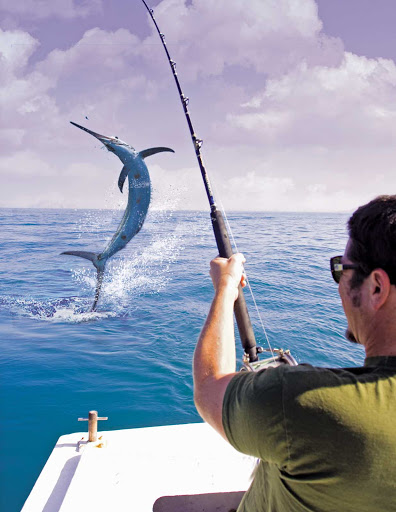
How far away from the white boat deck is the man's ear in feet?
5.70

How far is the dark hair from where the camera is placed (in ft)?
2.97

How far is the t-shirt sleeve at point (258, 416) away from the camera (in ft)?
2.65

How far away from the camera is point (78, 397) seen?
17.2ft

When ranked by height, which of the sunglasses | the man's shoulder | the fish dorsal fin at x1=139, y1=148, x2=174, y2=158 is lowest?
the man's shoulder

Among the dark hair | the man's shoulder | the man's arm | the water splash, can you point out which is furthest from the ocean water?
the man's shoulder

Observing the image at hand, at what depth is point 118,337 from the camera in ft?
24.2

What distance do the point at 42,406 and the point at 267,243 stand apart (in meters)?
16.2

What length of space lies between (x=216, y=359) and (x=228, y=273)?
0.32 metres

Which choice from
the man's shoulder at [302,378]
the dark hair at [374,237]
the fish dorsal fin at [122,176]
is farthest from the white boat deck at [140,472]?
the fish dorsal fin at [122,176]

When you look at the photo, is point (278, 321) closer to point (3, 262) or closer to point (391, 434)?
point (391, 434)

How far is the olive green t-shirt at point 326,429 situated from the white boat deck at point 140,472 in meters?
1.53

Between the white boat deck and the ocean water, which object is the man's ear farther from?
the ocean water

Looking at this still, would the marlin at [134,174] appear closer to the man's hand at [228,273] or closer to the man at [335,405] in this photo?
the man's hand at [228,273]

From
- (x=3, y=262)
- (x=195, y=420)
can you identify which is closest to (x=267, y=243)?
(x=3, y=262)
